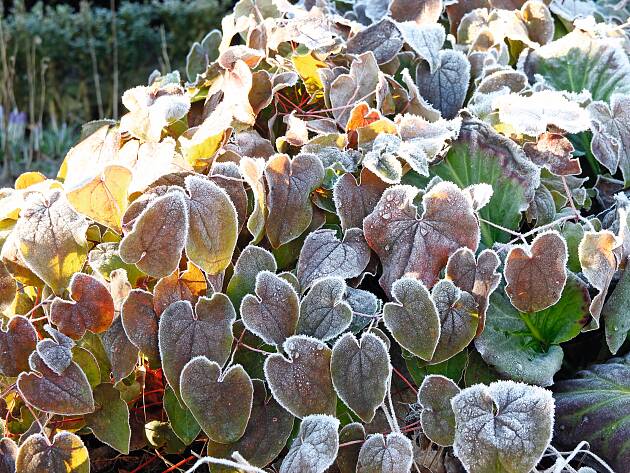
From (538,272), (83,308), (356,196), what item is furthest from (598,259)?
(83,308)

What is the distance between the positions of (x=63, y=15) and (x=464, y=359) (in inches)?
181

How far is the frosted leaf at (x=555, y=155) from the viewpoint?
1.16m

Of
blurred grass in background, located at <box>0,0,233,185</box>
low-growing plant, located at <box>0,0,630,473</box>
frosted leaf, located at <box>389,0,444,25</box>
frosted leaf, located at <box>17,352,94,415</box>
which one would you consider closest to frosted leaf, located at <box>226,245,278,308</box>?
low-growing plant, located at <box>0,0,630,473</box>

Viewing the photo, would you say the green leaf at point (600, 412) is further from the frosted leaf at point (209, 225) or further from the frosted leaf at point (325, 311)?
the frosted leaf at point (209, 225)

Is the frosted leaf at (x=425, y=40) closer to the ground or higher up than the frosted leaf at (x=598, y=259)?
higher up

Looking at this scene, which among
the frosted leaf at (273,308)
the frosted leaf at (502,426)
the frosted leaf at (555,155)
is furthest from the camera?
the frosted leaf at (555,155)

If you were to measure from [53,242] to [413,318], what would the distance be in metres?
0.47

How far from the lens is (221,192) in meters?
0.96

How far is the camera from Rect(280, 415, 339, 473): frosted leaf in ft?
2.81

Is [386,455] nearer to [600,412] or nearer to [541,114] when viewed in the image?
[600,412]

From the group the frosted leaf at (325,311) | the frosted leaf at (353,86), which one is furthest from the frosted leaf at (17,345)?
the frosted leaf at (353,86)

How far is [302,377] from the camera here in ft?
3.03

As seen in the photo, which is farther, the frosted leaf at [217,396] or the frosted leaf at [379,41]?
the frosted leaf at [379,41]

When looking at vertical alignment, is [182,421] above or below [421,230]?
below
